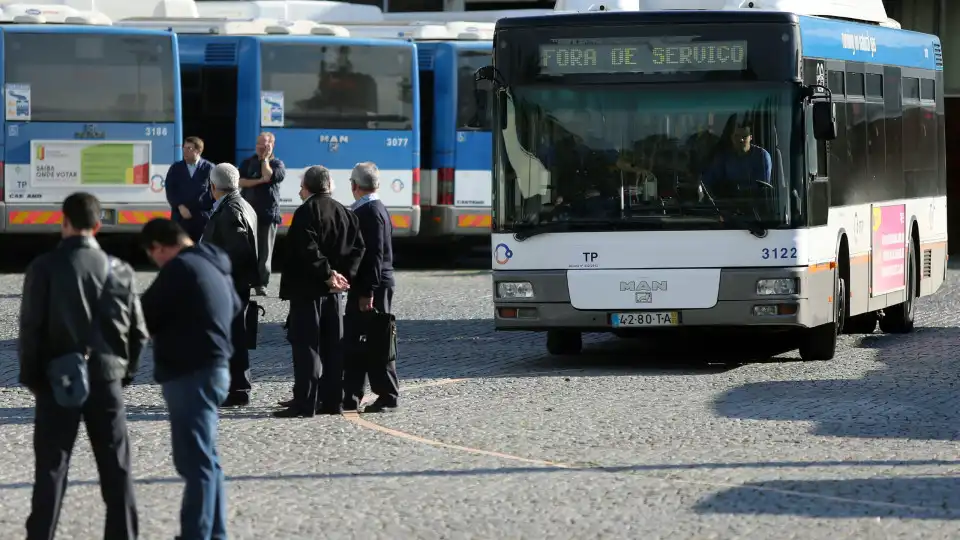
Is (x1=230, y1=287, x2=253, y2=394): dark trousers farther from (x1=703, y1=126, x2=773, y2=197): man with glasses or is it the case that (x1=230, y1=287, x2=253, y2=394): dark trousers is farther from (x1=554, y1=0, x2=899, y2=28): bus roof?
(x1=554, y1=0, x2=899, y2=28): bus roof

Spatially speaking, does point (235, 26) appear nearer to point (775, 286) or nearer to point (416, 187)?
point (416, 187)

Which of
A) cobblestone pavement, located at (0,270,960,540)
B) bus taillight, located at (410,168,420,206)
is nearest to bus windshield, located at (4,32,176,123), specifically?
bus taillight, located at (410,168,420,206)

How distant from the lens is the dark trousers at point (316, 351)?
12217 millimetres

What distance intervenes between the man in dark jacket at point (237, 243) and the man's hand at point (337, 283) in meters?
0.55

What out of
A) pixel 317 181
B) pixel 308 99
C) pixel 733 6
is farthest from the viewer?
pixel 308 99

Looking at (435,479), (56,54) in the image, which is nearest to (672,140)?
(435,479)

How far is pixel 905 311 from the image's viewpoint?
62.5 ft

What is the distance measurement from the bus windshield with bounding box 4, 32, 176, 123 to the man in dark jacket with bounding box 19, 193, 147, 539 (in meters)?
18.9

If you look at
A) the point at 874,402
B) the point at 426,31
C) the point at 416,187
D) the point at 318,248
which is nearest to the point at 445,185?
the point at 416,187

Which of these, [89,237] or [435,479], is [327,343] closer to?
[435,479]

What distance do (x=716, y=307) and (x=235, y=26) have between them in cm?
1376

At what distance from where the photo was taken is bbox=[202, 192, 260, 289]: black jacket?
40.7ft

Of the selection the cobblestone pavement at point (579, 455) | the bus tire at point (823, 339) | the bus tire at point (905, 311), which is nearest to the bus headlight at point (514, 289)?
the cobblestone pavement at point (579, 455)

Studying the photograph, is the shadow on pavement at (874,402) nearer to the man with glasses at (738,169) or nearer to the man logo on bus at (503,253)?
the man with glasses at (738,169)
